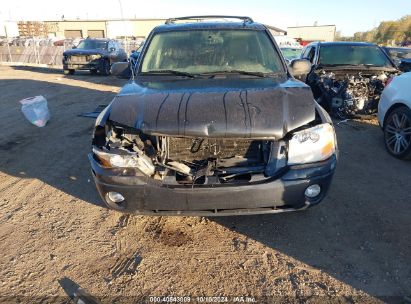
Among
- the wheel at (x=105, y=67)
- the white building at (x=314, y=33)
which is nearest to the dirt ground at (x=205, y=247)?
the wheel at (x=105, y=67)

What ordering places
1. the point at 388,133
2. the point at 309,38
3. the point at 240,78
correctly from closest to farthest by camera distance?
the point at 240,78 → the point at 388,133 → the point at 309,38

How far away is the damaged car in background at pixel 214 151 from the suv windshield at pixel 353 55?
200 inches

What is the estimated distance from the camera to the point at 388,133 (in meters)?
5.31

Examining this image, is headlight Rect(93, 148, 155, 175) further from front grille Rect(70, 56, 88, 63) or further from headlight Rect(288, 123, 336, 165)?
front grille Rect(70, 56, 88, 63)

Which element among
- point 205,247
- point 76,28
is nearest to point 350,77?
point 205,247

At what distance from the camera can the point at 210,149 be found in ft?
9.85

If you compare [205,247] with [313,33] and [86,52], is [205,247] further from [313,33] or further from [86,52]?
[313,33]

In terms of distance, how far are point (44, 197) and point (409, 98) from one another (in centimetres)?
497

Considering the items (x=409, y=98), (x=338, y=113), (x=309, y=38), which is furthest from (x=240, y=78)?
(x=309, y=38)

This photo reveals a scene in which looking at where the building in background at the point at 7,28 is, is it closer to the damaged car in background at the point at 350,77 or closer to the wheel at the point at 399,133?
the damaged car in background at the point at 350,77

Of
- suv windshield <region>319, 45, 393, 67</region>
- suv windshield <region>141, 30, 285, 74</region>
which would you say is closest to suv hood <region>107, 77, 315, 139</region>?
suv windshield <region>141, 30, 285, 74</region>

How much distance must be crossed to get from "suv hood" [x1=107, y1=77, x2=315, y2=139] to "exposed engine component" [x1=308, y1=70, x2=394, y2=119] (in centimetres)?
435

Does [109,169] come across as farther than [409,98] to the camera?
No

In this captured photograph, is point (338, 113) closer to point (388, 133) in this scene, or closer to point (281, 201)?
point (388, 133)
